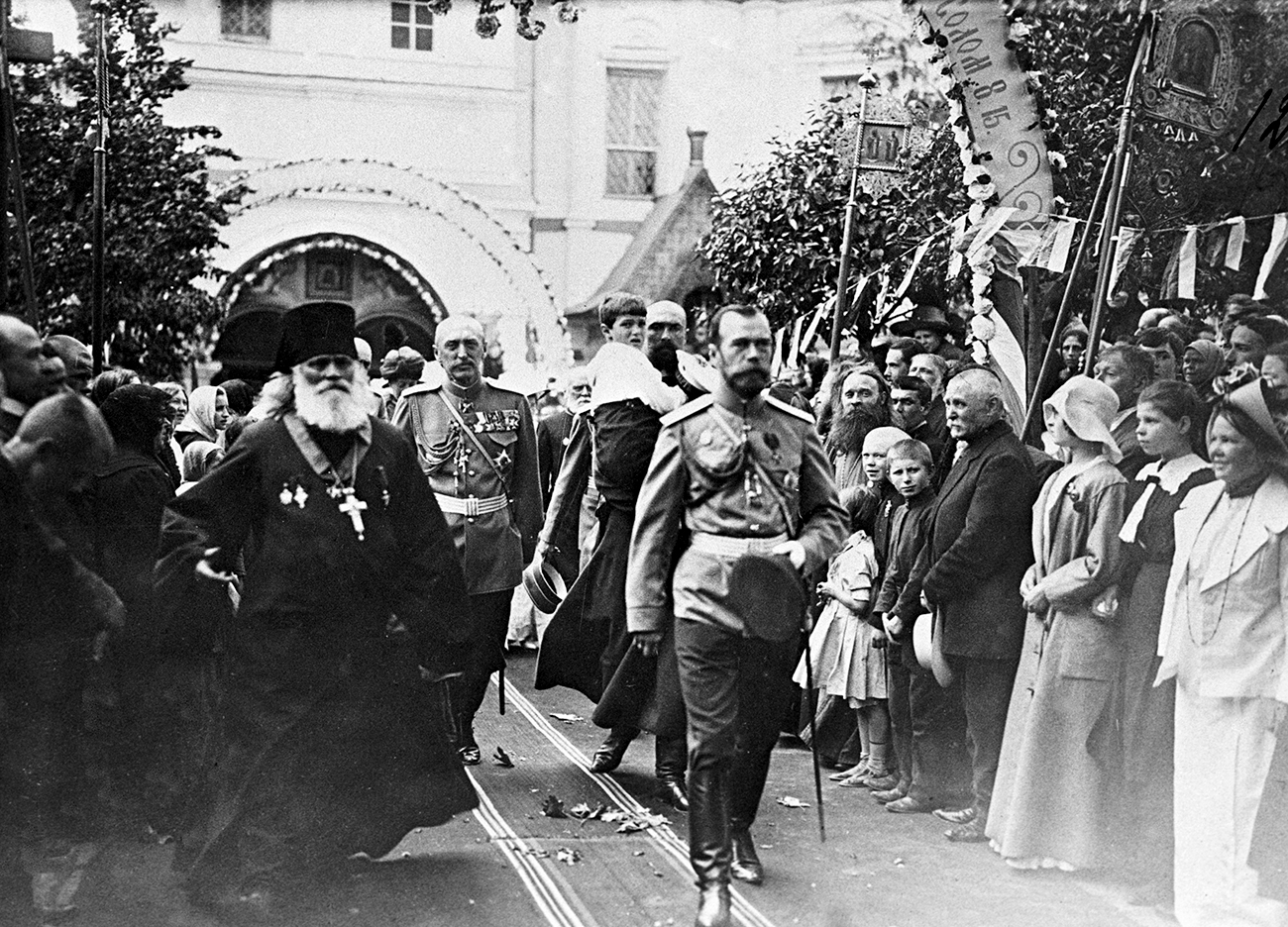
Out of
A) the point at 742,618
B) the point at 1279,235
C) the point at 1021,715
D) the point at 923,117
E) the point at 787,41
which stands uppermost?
the point at 787,41

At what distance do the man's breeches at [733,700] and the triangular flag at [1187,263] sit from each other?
13.5 ft

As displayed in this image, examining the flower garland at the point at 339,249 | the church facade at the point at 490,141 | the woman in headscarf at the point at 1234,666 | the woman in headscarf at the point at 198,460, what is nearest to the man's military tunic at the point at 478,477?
the woman in headscarf at the point at 198,460

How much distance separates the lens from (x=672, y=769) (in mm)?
7445

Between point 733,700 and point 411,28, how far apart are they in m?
18.2

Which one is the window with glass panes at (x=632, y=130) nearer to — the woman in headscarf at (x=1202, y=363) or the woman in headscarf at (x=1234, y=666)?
the woman in headscarf at (x=1202, y=363)

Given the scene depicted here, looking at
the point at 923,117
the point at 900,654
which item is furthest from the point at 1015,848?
the point at 923,117

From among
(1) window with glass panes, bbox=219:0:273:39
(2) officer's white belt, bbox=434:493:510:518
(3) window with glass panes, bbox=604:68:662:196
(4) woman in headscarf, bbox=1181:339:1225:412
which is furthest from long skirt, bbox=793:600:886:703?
(3) window with glass panes, bbox=604:68:662:196

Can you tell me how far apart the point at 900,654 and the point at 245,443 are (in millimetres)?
3221

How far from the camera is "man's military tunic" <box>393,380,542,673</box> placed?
8.12 m

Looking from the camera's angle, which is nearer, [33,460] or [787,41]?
[33,460]

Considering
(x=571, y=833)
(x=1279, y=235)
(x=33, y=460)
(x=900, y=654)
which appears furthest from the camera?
(x=1279, y=235)

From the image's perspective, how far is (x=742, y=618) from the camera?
5773 millimetres

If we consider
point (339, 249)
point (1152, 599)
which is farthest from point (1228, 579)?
point (339, 249)

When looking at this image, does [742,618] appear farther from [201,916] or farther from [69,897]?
[69,897]
